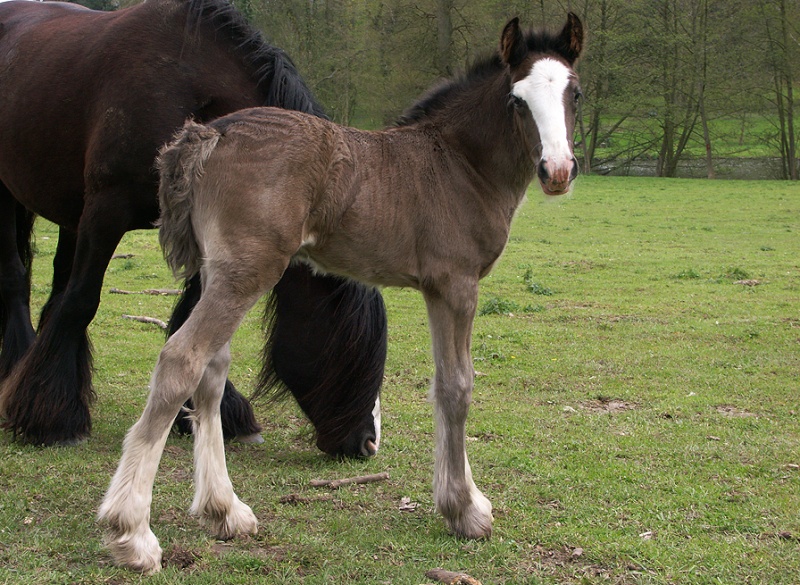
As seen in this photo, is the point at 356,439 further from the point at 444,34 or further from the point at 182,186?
the point at 444,34

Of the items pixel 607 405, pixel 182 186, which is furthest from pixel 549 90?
pixel 607 405

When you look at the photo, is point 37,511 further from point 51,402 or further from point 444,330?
point 444,330

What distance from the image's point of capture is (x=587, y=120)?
110 ft

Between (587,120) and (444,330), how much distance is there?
31401 mm

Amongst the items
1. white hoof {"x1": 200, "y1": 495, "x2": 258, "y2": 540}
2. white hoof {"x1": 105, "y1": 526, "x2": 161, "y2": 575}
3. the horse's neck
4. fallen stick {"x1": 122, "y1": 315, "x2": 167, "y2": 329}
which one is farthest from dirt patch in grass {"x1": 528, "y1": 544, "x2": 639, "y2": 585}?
fallen stick {"x1": 122, "y1": 315, "x2": 167, "y2": 329}

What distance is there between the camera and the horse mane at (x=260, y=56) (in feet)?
15.7

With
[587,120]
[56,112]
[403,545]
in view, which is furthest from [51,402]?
[587,120]

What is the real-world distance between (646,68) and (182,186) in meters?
31.5

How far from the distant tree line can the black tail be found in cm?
2003

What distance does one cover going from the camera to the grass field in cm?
354

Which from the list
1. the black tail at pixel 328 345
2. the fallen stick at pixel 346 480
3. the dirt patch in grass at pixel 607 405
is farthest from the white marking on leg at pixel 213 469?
the dirt patch in grass at pixel 607 405

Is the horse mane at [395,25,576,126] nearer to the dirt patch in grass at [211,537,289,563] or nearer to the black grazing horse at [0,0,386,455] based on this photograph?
the black grazing horse at [0,0,386,455]

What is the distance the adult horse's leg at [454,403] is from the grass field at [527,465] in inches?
5.3

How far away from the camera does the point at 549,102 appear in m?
3.57
